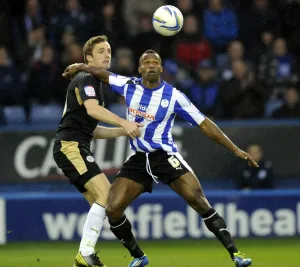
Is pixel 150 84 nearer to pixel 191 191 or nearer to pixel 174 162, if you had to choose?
pixel 174 162

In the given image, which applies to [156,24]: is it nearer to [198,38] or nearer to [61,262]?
[61,262]

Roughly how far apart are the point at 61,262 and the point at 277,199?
3093mm

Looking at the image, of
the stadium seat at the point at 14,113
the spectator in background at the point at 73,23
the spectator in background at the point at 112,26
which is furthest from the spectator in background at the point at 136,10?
the stadium seat at the point at 14,113

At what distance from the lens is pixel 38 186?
1209cm

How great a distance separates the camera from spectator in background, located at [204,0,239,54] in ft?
44.1

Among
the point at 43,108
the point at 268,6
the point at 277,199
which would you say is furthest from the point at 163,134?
the point at 268,6

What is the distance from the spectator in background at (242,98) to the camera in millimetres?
12445

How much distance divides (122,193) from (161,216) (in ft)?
10.4

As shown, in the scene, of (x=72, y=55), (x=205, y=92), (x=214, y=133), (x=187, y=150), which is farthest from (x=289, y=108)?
(x=214, y=133)

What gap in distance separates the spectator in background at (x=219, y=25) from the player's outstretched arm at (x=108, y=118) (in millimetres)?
5853

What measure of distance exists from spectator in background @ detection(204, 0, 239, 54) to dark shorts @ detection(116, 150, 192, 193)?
5.67 m

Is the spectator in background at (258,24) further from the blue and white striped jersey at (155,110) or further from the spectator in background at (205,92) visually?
the blue and white striped jersey at (155,110)

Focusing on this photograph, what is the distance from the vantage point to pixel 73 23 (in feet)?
44.3

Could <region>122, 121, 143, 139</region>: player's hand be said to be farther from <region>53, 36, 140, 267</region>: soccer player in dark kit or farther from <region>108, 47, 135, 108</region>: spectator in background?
<region>108, 47, 135, 108</region>: spectator in background
